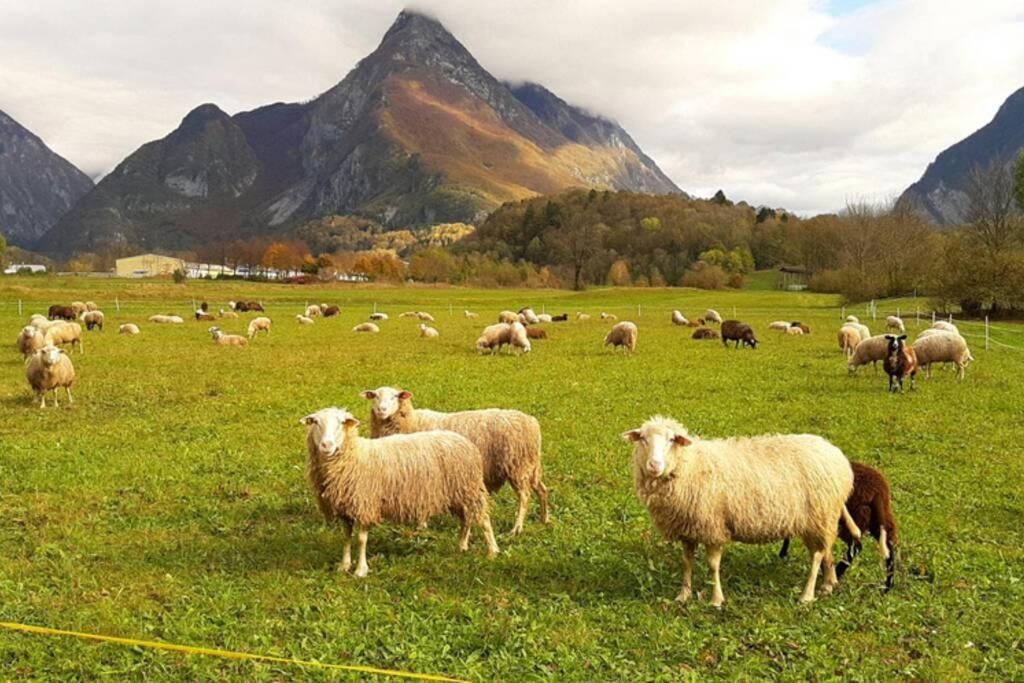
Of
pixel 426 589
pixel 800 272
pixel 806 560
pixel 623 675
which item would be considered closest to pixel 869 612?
pixel 806 560

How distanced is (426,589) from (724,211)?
182424 millimetres

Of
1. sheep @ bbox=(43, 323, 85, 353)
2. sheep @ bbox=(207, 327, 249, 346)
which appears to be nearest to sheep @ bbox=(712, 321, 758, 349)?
sheep @ bbox=(207, 327, 249, 346)

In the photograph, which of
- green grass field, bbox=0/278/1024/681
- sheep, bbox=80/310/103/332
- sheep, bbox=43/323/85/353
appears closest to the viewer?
green grass field, bbox=0/278/1024/681

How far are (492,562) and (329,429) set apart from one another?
9.07 ft

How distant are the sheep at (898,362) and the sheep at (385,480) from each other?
17.1m

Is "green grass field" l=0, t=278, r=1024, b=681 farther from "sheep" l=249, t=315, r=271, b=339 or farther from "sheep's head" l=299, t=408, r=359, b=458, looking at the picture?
"sheep" l=249, t=315, r=271, b=339

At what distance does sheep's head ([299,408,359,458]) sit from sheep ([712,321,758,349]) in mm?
29151

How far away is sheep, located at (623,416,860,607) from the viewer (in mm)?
7539

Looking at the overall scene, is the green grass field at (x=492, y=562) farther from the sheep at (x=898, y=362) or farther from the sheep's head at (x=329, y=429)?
the sheep's head at (x=329, y=429)

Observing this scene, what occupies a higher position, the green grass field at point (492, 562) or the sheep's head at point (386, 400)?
the sheep's head at point (386, 400)

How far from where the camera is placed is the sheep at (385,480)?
8352 millimetres

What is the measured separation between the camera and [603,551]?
8859mm

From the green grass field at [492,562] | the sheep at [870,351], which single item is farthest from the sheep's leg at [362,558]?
the sheep at [870,351]

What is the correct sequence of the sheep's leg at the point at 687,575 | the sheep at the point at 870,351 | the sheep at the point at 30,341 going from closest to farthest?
the sheep's leg at the point at 687,575
the sheep at the point at 870,351
the sheep at the point at 30,341
